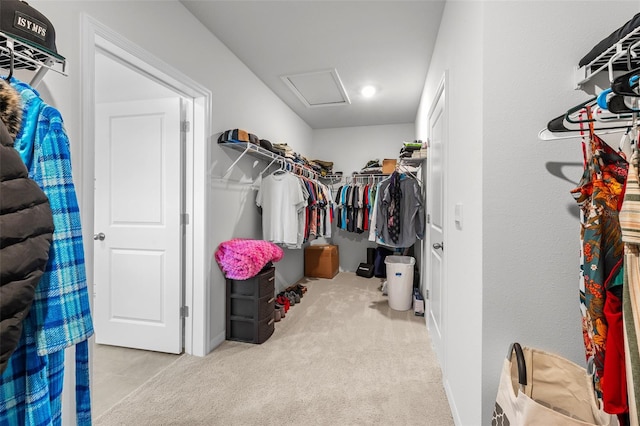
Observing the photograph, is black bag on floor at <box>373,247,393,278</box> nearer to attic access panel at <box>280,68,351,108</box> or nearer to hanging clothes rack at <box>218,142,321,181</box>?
hanging clothes rack at <box>218,142,321,181</box>

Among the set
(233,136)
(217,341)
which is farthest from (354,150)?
(217,341)

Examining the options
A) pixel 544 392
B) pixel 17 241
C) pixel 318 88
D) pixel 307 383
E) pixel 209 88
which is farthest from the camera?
pixel 318 88

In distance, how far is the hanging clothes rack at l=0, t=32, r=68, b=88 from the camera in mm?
909

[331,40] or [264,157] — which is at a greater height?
[331,40]

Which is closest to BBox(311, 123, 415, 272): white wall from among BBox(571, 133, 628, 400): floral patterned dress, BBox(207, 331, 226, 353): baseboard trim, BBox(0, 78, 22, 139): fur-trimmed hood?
BBox(207, 331, 226, 353): baseboard trim

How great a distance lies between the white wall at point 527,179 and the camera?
110 centimetres

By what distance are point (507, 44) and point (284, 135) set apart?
10.5 feet

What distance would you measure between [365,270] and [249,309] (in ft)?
8.64

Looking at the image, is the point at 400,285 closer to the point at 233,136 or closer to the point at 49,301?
the point at 233,136

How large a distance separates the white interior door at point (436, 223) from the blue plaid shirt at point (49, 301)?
6.55 ft

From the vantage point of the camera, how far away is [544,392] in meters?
1.05

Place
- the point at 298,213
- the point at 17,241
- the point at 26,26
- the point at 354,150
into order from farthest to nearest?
the point at 354,150 → the point at 298,213 → the point at 26,26 → the point at 17,241

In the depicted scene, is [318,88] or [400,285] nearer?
[400,285]

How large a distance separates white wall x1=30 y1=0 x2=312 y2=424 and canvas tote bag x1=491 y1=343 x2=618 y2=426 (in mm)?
1891
